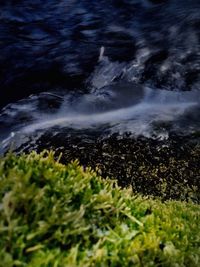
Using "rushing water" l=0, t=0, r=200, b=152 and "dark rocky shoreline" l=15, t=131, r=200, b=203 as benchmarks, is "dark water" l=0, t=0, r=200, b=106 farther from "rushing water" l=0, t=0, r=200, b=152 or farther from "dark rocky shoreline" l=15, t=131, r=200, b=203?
"dark rocky shoreline" l=15, t=131, r=200, b=203

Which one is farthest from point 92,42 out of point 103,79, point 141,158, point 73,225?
point 73,225

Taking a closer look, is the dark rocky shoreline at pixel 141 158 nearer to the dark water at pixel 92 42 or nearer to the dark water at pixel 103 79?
the dark water at pixel 103 79

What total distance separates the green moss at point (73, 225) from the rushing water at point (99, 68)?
4.23m

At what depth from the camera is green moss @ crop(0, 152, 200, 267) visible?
2.18 metres

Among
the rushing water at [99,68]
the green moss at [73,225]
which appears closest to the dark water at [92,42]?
the rushing water at [99,68]

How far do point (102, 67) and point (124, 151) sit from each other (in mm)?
→ 3511

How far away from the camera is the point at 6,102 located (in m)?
8.48

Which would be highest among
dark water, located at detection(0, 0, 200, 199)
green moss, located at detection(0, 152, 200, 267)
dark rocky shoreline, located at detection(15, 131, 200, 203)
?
green moss, located at detection(0, 152, 200, 267)

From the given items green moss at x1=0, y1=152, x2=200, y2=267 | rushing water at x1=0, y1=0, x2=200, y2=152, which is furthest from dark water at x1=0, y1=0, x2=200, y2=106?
green moss at x1=0, y1=152, x2=200, y2=267

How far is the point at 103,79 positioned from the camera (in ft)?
30.3

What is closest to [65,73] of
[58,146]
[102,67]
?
[102,67]

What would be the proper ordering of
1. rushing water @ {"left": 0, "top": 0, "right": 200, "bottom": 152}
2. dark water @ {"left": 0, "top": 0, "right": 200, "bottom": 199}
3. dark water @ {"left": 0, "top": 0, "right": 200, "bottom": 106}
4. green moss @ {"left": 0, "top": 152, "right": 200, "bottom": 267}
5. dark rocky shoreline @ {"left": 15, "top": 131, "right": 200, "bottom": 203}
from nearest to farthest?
green moss @ {"left": 0, "top": 152, "right": 200, "bottom": 267} → dark rocky shoreline @ {"left": 15, "top": 131, "right": 200, "bottom": 203} → dark water @ {"left": 0, "top": 0, "right": 200, "bottom": 199} → rushing water @ {"left": 0, "top": 0, "right": 200, "bottom": 152} → dark water @ {"left": 0, "top": 0, "right": 200, "bottom": 106}

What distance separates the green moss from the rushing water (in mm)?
4232

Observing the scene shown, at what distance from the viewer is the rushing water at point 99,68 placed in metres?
7.80
